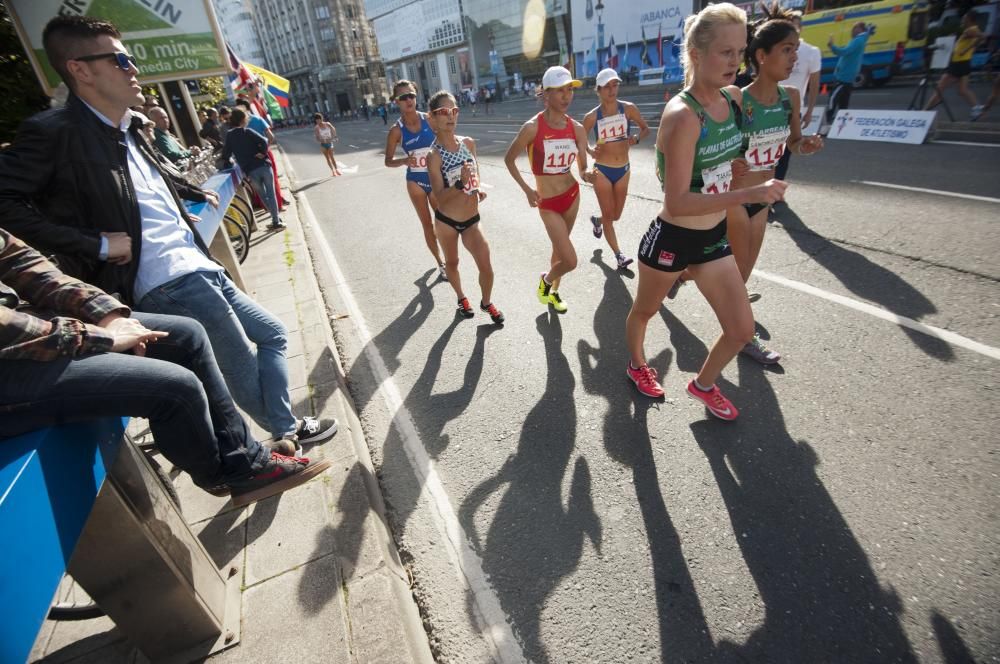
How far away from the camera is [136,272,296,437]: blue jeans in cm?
252

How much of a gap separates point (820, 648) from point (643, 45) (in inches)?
1593

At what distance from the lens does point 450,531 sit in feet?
8.73

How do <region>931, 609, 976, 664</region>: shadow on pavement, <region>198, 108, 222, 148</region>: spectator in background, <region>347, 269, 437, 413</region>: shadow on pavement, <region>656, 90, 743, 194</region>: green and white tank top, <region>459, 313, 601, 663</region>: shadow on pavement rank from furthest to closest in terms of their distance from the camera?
<region>198, 108, 222, 148</region>: spectator in background
<region>347, 269, 437, 413</region>: shadow on pavement
<region>656, 90, 743, 194</region>: green and white tank top
<region>459, 313, 601, 663</region>: shadow on pavement
<region>931, 609, 976, 664</region>: shadow on pavement

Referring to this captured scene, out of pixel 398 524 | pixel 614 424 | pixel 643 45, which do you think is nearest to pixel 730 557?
pixel 614 424

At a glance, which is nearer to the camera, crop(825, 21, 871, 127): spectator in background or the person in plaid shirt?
the person in plaid shirt

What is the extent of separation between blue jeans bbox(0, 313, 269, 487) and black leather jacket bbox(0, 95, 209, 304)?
0.42 m

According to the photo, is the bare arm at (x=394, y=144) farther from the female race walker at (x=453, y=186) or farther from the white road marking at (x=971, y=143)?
the white road marking at (x=971, y=143)

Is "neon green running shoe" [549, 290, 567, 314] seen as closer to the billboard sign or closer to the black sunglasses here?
the black sunglasses

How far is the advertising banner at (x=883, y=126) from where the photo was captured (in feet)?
31.9

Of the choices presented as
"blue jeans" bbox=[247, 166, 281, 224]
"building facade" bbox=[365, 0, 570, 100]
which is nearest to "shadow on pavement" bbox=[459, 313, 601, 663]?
"blue jeans" bbox=[247, 166, 281, 224]

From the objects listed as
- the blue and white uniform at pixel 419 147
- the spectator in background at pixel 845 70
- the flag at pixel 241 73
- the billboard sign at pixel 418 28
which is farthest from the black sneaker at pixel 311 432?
the billboard sign at pixel 418 28

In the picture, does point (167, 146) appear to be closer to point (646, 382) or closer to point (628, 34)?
point (646, 382)

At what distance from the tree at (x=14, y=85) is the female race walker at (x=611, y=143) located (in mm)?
5926

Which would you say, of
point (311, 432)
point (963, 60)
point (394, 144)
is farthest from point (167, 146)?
point (963, 60)
